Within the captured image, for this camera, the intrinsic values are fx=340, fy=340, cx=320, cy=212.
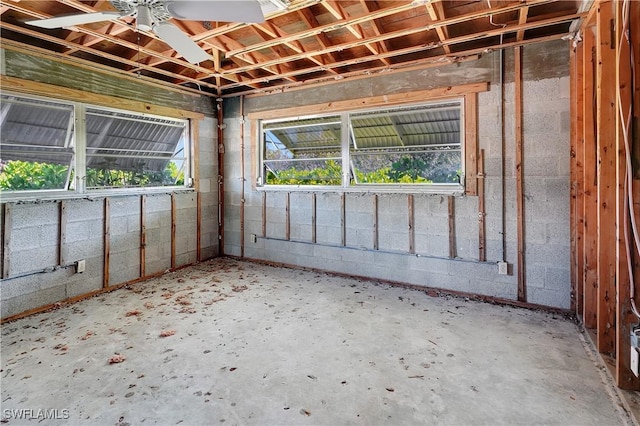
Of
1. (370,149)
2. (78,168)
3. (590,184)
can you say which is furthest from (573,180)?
(78,168)

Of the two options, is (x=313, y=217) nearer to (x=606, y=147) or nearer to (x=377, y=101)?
(x=377, y=101)

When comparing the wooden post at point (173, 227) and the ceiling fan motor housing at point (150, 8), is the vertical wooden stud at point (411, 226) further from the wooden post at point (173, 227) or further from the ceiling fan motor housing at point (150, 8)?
the wooden post at point (173, 227)

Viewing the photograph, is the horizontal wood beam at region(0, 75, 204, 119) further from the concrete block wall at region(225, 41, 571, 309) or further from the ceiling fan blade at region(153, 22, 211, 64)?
the ceiling fan blade at region(153, 22, 211, 64)

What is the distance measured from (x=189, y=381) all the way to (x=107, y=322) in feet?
5.05

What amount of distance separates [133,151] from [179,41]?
2.53m

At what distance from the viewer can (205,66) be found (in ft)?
14.7

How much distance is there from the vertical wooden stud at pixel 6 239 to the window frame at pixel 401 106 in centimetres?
303

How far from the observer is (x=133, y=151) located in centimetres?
467

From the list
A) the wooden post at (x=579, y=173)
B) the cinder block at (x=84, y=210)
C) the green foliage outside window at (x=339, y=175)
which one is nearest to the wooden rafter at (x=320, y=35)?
the wooden post at (x=579, y=173)

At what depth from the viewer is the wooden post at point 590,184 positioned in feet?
9.45

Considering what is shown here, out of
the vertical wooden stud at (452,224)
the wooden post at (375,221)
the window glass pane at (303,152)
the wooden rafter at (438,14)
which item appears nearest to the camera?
the wooden rafter at (438,14)

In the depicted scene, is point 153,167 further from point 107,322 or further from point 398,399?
point 398,399

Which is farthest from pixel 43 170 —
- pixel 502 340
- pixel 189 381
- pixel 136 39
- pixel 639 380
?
pixel 639 380

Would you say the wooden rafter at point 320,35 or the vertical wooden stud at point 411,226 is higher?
the wooden rafter at point 320,35
